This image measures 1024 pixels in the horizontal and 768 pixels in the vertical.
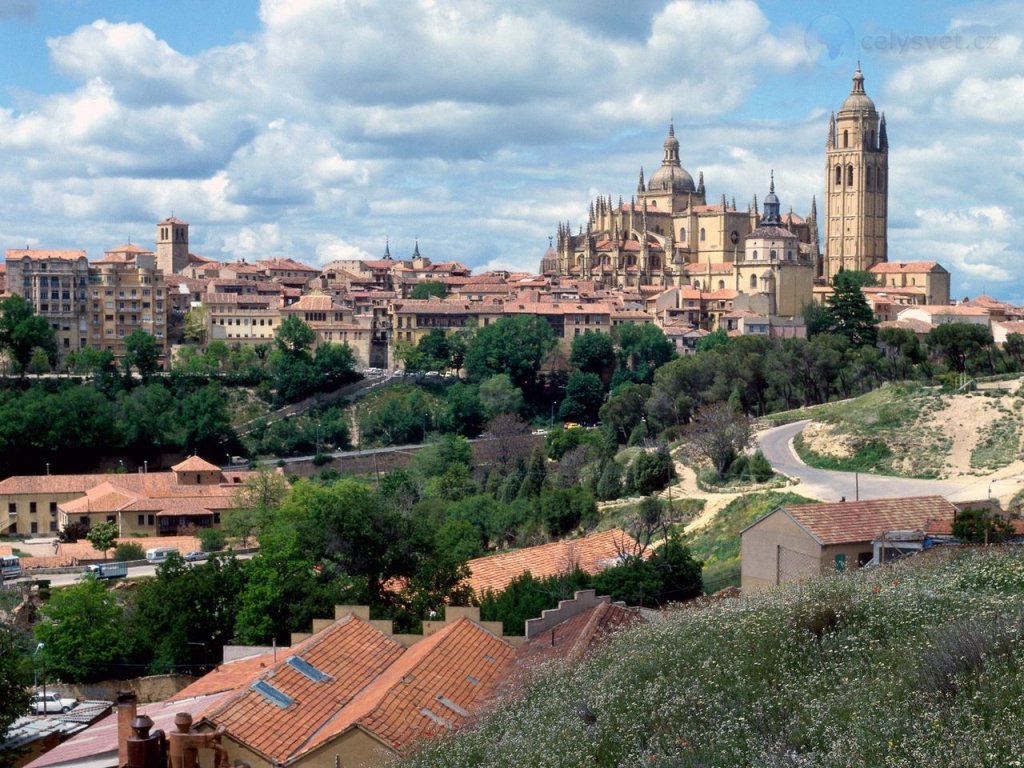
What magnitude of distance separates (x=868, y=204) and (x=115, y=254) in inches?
2053

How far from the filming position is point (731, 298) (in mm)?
90250

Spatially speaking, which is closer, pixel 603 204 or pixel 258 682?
pixel 258 682

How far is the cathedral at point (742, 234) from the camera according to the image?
91.4 meters

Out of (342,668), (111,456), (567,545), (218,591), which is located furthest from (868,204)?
(342,668)

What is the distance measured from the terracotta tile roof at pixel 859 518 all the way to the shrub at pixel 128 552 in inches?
1074

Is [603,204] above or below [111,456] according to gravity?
above

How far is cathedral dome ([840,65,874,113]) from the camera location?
359 ft

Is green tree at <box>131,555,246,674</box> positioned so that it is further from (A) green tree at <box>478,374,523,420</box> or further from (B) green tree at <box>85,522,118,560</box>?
(A) green tree at <box>478,374,523,420</box>

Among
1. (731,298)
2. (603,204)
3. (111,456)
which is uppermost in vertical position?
(603,204)

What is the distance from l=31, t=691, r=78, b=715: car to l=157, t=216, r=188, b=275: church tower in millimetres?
85496

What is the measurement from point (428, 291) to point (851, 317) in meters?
Result: 33.3

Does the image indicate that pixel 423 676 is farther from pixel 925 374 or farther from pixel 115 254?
pixel 115 254

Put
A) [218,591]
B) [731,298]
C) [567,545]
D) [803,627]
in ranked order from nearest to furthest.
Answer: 1. [803,627]
2. [218,591]
3. [567,545]
4. [731,298]

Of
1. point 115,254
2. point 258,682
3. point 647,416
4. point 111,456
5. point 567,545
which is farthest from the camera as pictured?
point 115,254
